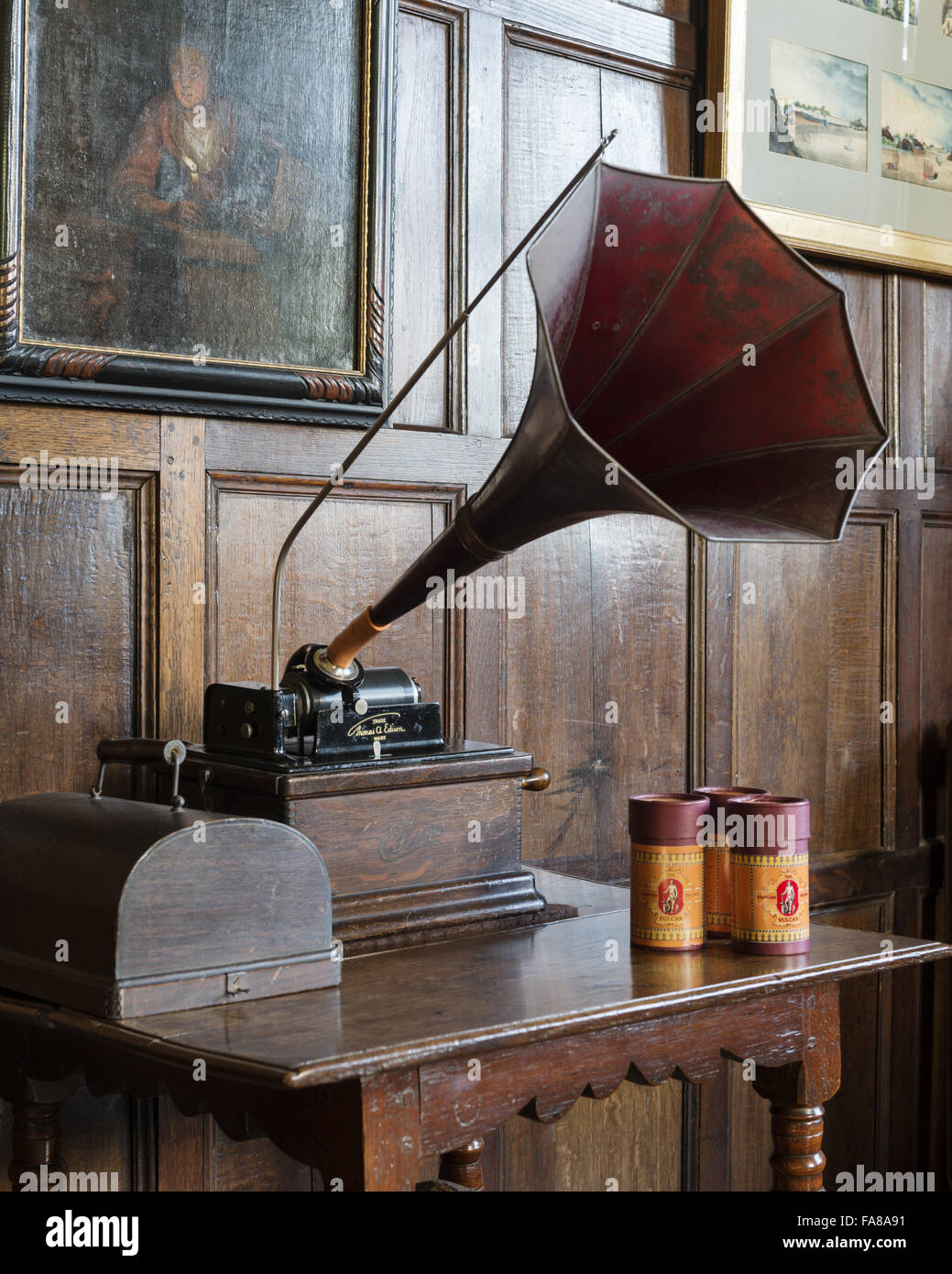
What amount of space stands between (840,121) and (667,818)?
1.92 m

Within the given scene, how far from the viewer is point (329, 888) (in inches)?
72.3

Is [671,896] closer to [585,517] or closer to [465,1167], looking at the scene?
[585,517]

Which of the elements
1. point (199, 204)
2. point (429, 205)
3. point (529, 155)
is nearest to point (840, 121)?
point (529, 155)

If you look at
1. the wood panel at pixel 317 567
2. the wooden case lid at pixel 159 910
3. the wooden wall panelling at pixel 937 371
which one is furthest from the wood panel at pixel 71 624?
the wooden wall panelling at pixel 937 371

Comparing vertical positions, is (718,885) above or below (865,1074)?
above

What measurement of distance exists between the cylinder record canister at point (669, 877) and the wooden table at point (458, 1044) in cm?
3

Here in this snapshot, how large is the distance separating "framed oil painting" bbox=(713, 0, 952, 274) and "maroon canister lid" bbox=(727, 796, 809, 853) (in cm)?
153

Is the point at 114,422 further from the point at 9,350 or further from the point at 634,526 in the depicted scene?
the point at 634,526

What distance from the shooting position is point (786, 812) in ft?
6.33

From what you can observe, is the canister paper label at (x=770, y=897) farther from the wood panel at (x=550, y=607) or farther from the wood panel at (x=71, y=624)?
the wood panel at (x=71, y=624)

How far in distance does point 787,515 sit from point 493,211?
986 mm

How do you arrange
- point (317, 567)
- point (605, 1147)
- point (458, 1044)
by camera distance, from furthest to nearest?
point (605, 1147)
point (317, 567)
point (458, 1044)

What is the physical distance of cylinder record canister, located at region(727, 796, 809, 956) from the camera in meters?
1.91

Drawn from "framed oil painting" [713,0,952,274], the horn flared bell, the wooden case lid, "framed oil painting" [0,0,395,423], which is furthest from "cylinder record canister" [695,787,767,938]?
"framed oil painting" [713,0,952,274]
